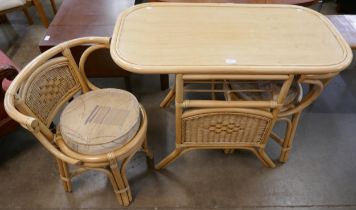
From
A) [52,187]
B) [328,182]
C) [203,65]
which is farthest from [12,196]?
[328,182]

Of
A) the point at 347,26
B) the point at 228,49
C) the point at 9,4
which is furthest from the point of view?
the point at 9,4

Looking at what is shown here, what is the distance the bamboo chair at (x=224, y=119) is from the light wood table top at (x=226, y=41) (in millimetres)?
60

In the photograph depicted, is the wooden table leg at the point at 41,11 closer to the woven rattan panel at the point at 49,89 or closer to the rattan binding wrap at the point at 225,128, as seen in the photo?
the woven rattan panel at the point at 49,89

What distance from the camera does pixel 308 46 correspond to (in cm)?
105

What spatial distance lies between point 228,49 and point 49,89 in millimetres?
820

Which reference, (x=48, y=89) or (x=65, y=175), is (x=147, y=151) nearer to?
(x=65, y=175)

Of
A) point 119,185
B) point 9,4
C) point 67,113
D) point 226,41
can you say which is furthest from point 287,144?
point 9,4

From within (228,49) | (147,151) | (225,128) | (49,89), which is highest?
(228,49)

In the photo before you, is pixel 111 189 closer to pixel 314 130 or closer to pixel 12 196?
pixel 12 196

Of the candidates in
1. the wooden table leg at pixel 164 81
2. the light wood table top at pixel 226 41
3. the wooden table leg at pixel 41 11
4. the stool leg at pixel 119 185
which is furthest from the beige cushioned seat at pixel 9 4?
the stool leg at pixel 119 185

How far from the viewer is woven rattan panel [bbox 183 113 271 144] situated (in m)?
1.21

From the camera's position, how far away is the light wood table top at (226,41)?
3.14ft

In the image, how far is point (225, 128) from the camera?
4.20 ft

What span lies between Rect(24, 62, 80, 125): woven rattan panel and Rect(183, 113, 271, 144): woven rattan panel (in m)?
0.61
